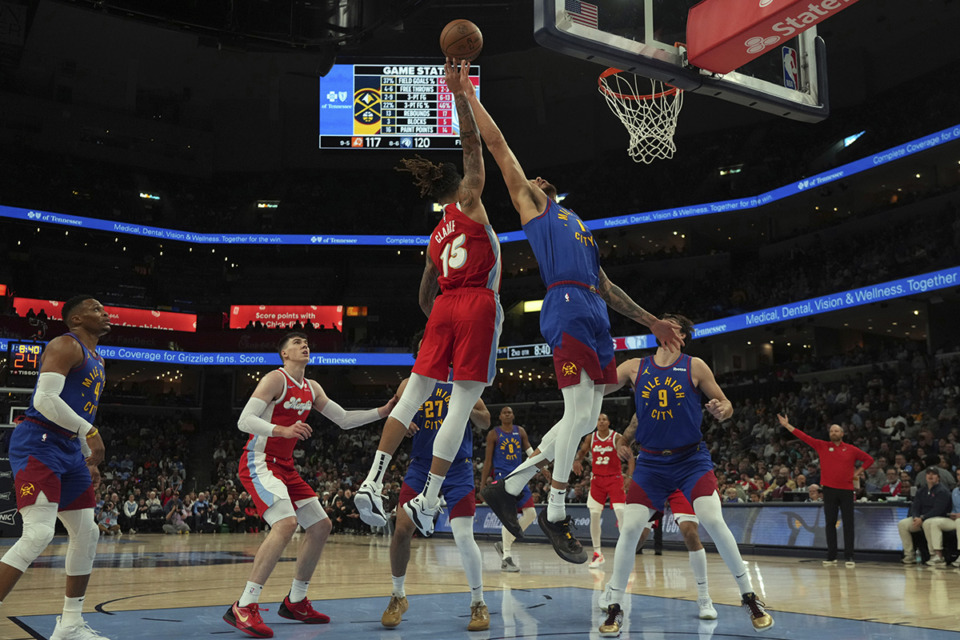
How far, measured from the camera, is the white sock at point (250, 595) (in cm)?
600

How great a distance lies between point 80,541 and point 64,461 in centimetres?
58

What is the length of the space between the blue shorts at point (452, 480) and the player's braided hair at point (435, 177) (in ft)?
8.13

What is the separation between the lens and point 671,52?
6945mm

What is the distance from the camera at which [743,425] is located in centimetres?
2639

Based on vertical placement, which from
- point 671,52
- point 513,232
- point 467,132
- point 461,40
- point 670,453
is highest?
point 513,232

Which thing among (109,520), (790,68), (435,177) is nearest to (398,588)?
(435,177)

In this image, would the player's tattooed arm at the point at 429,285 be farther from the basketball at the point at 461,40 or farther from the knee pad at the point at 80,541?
Result: the knee pad at the point at 80,541

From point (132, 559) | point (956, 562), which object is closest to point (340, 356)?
point (132, 559)

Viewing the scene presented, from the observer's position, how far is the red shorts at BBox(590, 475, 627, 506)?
41.3 feet

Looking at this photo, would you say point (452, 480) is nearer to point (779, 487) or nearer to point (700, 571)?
point (700, 571)

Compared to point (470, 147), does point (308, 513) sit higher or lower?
lower

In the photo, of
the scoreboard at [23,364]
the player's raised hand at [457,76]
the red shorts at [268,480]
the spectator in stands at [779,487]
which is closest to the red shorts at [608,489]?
the spectator in stands at [779,487]

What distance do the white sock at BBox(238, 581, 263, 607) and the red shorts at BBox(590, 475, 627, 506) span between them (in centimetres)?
744

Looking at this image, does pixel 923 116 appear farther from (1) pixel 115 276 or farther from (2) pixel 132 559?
(1) pixel 115 276
